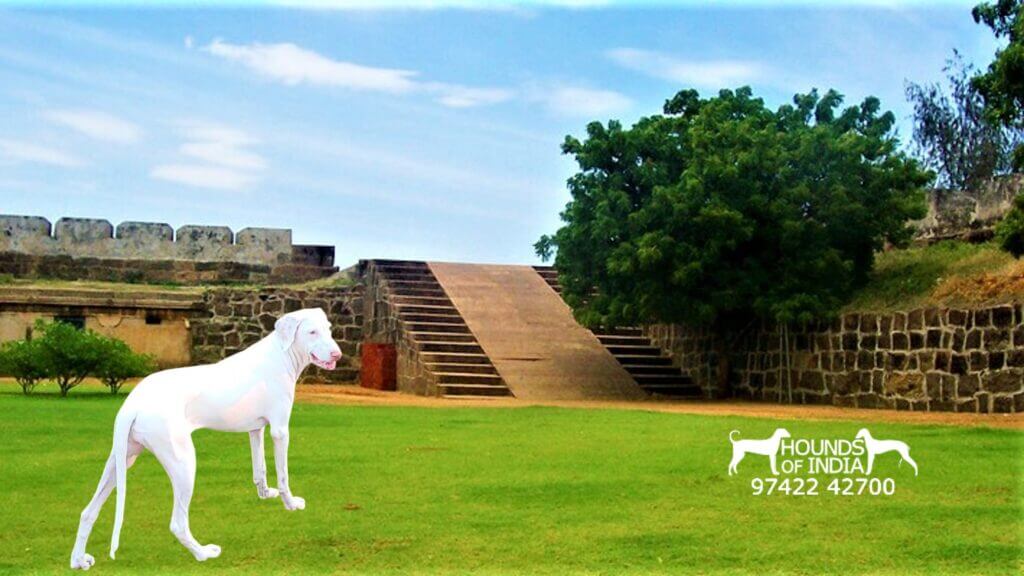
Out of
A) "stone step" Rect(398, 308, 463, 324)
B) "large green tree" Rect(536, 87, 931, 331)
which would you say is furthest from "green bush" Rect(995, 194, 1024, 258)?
"stone step" Rect(398, 308, 463, 324)

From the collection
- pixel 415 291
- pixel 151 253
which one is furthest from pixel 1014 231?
pixel 151 253

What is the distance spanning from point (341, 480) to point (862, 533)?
2.96 metres

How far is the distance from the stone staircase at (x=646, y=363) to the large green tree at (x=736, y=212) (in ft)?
6.31

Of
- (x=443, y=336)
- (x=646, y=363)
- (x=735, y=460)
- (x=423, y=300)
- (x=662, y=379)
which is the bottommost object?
(x=735, y=460)

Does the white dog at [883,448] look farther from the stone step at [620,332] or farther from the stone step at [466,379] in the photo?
the stone step at [620,332]

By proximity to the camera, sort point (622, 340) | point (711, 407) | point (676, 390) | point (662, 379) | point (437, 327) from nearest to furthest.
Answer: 1. point (711, 407)
2. point (676, 390)
3. point (662, 379)
4. point (437, 327)
5. point (622, 340)

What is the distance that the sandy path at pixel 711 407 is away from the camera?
1275 centimetres

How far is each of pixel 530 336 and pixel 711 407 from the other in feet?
15.4

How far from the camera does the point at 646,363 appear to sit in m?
20.0

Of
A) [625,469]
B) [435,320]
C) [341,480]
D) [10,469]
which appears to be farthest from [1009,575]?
[435,320]

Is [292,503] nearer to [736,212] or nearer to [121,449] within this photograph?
[121,449]

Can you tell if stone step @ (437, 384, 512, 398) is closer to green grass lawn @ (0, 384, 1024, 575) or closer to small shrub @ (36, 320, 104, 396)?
small shrub @ (36, 320, 104, 396)

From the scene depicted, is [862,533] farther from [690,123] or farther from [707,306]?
[690,123]

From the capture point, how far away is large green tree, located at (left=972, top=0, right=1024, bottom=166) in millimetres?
11867
